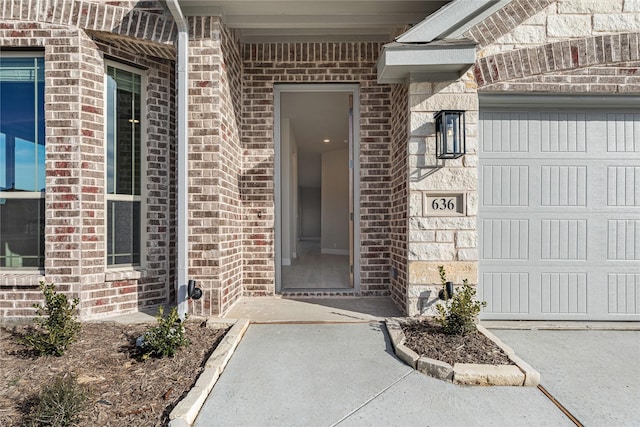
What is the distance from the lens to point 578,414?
206cm

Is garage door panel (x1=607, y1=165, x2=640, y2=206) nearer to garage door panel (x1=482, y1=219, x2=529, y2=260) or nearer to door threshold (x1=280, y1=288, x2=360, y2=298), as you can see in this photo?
garage door panel (x1=482, y1=219, x2=529, y2=260)

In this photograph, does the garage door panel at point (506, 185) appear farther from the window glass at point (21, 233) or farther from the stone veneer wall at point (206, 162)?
the window glass at point (21, 233)

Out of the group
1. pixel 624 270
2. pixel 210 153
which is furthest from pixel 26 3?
pixel 624 270

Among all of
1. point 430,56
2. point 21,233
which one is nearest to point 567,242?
point 430,56

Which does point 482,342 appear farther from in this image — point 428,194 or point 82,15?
point 82,15

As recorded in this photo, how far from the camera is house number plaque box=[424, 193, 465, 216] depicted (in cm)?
340

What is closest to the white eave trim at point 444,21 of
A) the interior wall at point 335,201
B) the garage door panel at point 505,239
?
the garage door panel at point 505,239

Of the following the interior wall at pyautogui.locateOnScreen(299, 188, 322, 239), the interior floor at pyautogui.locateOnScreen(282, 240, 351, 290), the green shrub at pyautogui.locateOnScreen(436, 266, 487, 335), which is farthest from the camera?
the interior wall at pyautogui.locateOnScreen(299, 188, 322, 239)

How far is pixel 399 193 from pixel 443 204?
638mm

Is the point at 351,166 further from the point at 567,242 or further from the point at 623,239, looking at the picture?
the point at 623,239

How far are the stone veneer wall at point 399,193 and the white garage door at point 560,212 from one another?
2.65 ft

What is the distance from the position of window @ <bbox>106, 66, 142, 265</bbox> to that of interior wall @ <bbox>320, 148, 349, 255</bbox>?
6.38 m

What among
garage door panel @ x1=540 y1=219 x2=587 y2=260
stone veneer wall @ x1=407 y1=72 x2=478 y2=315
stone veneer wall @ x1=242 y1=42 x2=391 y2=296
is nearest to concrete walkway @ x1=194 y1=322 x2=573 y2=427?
stone veneer wall @ x1=407 y1=72 x2=478 y2=315

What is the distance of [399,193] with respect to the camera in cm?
394
